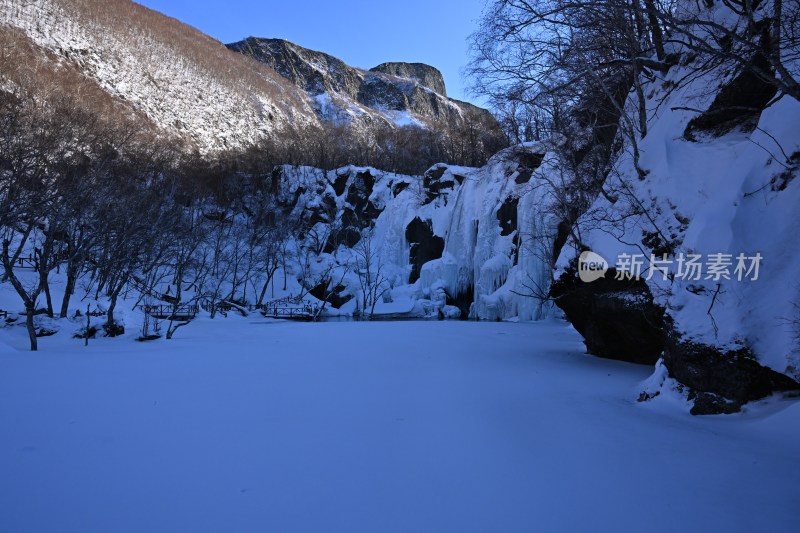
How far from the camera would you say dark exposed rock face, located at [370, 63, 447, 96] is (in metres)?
99.3

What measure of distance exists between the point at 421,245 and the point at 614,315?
68.2 feet

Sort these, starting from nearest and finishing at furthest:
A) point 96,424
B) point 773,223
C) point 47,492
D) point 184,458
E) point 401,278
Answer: point 47,492 < point 184,458 < point 96,424 < point 773,223 < point 401,278

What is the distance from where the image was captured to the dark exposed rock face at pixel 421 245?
87.1 feet

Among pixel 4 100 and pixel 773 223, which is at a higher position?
pixel 4 100

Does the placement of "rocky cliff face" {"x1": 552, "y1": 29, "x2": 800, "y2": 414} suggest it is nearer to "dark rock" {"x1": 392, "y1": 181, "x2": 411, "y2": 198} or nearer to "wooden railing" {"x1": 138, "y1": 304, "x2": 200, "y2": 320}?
"wooden railing" {"x1": 138, "y1": 304, "x2": 200, "y2": 320}

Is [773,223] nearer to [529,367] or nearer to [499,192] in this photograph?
[529,367]

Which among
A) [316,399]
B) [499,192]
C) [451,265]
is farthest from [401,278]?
[316,399]

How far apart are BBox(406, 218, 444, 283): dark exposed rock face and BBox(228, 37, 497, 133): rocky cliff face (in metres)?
46.0

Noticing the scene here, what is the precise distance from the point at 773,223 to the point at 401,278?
78.8 ft

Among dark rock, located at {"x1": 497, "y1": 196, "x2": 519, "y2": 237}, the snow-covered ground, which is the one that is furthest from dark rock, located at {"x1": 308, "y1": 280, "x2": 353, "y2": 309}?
the snow-covered ground

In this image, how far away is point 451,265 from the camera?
914 inches

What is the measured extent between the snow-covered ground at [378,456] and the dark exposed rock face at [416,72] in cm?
10350

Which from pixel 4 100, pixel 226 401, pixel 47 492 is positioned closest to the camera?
pixel 47 492

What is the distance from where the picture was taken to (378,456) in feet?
9.37
